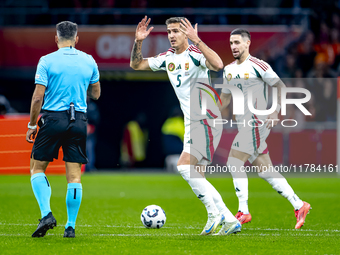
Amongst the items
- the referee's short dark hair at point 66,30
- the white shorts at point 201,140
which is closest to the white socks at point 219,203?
the white shorts at point 201,140

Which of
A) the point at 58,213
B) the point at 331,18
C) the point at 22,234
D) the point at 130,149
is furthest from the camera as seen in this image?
the point at 130,149

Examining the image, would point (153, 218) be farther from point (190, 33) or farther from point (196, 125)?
point (190, 33)

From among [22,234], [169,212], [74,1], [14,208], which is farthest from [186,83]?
[74,1]

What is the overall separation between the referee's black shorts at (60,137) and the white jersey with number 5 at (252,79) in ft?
7.91

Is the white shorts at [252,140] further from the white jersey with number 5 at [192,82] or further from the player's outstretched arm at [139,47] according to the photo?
the player's outstretched arm at [139,47]

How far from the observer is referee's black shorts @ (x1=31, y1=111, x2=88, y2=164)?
5.92m

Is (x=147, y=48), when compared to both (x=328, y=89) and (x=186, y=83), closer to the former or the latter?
(x=328, y=89)

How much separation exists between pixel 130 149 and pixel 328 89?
7807mm

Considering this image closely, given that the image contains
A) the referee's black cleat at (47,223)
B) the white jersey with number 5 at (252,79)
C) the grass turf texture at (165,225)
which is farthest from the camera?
the white jersey with number 5 at (252,79)

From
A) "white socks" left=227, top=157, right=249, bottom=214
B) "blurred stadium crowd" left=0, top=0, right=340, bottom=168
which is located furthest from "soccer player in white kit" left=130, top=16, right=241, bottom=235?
"blurred stadium crowd" left=0, top=0, right=340, bottom=168

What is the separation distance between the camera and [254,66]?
24.9 feet

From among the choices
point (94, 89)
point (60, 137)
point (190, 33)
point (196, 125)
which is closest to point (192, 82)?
point (196, 125)

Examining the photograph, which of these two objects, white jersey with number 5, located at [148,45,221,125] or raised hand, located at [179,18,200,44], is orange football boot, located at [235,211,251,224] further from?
raised hand, located at [179,18,200,44]

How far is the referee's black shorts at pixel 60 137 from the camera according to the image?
19.4 ft
